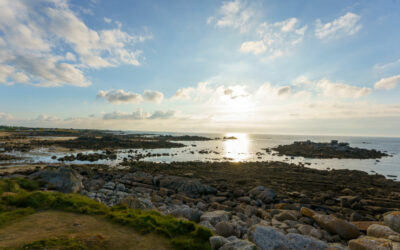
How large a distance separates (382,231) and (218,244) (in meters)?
7.95

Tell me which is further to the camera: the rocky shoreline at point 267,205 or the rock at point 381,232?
the rock at point 381,232

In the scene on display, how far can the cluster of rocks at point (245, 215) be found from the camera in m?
6.60

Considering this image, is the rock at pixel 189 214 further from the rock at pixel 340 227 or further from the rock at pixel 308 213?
the rock at pixel 308 213

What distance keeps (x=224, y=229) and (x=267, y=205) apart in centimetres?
796

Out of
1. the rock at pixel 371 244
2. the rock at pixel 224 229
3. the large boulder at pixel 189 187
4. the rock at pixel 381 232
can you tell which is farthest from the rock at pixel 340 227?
the large boulder at pixel 189 187

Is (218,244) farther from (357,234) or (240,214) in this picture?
(357,234)

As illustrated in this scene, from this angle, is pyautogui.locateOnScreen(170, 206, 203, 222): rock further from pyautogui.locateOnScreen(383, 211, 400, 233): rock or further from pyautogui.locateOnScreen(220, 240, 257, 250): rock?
pyautogui.locateOnScreen(383, 211, 400, 233): rock

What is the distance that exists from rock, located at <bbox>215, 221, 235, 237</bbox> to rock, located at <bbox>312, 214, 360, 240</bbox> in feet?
18.5

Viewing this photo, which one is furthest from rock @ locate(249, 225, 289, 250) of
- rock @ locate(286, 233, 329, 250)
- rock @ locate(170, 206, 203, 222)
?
rock @ locate(170, 206, 203, 222)

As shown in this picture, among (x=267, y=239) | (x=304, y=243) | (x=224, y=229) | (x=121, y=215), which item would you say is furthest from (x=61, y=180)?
(x=304, y=243)

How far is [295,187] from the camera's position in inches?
771

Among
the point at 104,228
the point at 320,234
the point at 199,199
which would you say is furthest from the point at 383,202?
the point at 104,228

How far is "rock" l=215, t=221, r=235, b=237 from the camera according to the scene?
769 centimetres

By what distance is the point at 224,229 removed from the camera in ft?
25.5
